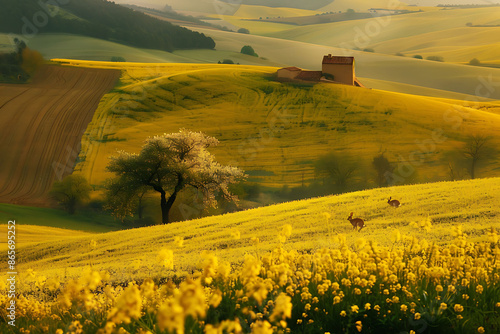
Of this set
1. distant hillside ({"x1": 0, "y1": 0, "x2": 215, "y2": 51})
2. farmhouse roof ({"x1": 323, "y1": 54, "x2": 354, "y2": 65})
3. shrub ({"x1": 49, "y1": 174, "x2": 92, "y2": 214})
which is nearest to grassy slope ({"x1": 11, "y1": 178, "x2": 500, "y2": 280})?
shrub ({"x1": 49, "y1": 174, "x2": 92, "y2": 214})

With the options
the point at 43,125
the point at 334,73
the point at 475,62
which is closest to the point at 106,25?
the point at 43,125

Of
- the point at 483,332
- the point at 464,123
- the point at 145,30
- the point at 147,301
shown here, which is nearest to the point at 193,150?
the point at 147,301

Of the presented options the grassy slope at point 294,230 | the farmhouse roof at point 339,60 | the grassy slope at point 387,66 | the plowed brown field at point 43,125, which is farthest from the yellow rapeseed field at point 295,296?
the grassy slope at point 387,66

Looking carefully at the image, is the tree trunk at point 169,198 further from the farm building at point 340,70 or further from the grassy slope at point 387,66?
the grassy slope at point 387,66

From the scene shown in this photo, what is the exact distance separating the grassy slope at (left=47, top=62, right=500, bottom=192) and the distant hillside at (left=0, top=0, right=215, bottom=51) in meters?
63.3

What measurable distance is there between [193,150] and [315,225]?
16.0 m

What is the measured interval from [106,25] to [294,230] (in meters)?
135

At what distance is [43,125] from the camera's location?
60.7 metres

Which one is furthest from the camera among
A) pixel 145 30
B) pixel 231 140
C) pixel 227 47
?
pixel 227 47

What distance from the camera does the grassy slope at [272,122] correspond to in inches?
1981

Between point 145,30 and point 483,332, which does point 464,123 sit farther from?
point 145,30

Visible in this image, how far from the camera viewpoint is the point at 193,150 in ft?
107

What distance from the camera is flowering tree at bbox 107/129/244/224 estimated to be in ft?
105

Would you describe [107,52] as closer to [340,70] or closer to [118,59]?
[118,59]
